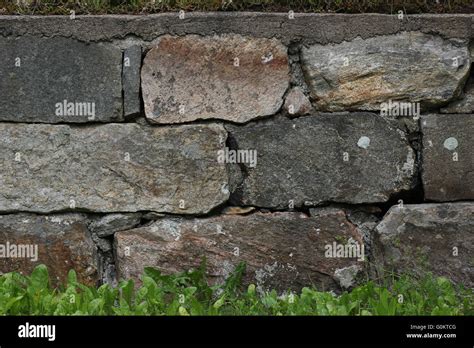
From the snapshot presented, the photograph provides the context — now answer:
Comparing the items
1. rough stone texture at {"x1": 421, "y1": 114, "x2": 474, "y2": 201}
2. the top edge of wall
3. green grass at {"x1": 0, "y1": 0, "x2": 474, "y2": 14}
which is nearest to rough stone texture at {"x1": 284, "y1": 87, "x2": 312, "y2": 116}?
the top edge of wall

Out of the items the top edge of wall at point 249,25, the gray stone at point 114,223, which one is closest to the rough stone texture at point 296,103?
the top edge of wall at point 249,25

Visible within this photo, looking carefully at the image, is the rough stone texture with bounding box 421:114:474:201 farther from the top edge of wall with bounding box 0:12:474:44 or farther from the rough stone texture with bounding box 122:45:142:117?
the rough stone texture with bounding box 122:45:142:117

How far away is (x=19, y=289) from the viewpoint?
422 centimetres

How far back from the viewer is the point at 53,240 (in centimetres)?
441

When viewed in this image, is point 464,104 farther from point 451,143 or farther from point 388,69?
point 388,69

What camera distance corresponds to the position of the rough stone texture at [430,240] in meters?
4.37

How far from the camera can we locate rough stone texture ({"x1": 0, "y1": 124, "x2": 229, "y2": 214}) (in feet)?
14.3

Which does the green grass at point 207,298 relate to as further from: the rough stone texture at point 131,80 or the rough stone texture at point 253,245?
the rough stone texture at point 131,80

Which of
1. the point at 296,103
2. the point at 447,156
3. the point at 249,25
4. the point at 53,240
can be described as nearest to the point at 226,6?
the point at 249,25

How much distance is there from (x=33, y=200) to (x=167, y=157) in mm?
612

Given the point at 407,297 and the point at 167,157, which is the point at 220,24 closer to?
the point at 167,157

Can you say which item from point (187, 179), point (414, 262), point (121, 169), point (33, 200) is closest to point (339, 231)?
point (414, 262)

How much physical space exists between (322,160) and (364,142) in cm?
20

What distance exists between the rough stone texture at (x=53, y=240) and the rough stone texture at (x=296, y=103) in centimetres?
102
